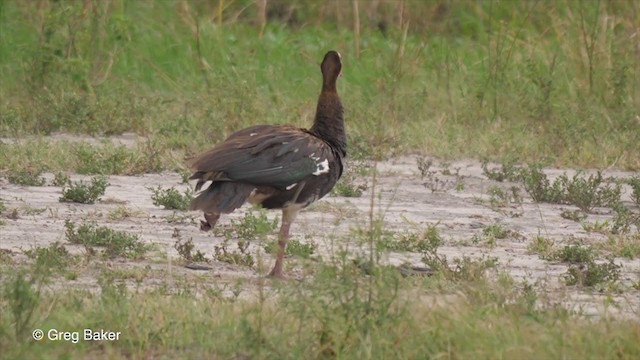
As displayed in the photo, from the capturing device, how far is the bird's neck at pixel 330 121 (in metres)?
8.00

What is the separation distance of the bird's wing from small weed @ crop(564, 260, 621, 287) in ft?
4.61

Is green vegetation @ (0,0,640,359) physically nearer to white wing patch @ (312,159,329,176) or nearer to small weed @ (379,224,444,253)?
small weed @ (379,224,444,253)

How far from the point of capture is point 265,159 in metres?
7.37

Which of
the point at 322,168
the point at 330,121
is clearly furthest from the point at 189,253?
the point at 330,121

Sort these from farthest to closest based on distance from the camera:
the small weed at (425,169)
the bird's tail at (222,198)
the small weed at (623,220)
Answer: the small weed at (425,169) → the small weed at (623,220) → the bird's tail at (222,198)

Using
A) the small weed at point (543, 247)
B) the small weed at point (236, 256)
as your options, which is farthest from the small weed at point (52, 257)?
the small weed at point (543, 247)

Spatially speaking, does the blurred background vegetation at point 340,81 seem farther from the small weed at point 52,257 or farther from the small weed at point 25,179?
the small weed at point 52,257

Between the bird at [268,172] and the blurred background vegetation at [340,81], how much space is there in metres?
3.19

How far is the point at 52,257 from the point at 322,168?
1625 millimetres

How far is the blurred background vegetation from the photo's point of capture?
38.7 feet

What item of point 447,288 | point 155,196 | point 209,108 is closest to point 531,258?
point 447,288

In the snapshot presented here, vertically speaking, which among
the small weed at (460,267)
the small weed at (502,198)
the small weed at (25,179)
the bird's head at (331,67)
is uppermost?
the bird's head at (331,67)

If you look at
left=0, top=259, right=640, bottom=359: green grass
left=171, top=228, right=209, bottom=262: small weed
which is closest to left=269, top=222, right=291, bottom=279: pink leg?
left=171, top=228, right=209, bottom=262: small weed

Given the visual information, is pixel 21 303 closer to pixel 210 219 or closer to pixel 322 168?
pixel 210 219
